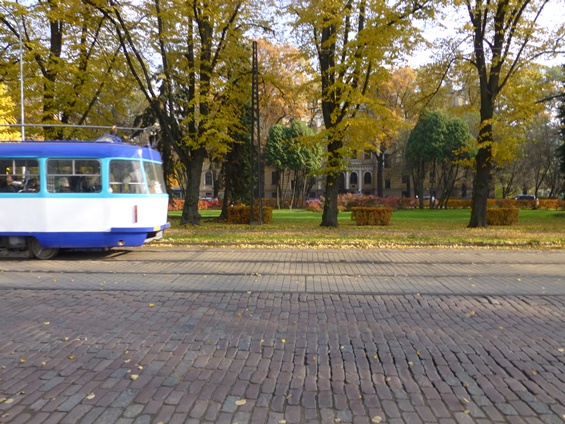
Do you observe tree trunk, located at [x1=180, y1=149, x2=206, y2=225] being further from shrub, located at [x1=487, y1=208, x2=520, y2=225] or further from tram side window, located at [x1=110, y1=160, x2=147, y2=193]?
shrub, located at [x1=487, y1=208, x2=520, y2=225]

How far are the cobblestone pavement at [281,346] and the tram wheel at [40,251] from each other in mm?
1928

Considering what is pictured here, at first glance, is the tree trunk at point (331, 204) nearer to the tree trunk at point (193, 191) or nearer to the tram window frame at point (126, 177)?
the tree trunk at point (193, 191)

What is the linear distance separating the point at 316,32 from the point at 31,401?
1836 cm

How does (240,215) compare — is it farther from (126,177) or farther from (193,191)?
(126,177)

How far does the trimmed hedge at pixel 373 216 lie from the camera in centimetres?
2052

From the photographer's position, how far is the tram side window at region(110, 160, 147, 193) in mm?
10688

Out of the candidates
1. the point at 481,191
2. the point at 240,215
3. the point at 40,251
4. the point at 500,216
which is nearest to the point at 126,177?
the point at 40,251

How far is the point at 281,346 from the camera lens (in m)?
4.79

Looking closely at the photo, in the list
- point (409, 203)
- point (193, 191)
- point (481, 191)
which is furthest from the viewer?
point (409, 203)

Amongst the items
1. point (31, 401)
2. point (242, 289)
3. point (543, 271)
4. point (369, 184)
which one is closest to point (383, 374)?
point (31, 401)

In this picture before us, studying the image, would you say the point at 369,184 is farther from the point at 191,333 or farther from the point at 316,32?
the point at 191,333

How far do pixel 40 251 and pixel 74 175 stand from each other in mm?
2156

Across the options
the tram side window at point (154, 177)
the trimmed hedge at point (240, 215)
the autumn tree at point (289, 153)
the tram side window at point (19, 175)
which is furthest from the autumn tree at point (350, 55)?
the autumn tree at point (289, 153)

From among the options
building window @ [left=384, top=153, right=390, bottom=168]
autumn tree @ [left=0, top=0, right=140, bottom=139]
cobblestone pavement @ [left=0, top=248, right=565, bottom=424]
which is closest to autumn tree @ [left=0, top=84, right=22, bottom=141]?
autumn tree @ [left=0, top=0, right=140, bottom=139]
